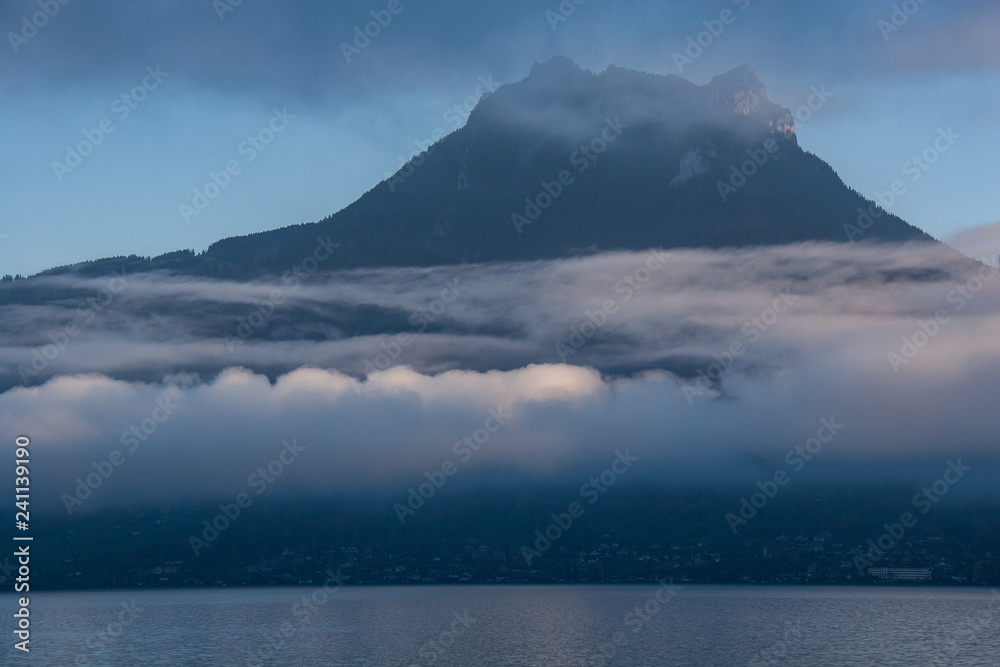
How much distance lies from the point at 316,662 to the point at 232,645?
32567 millimetres

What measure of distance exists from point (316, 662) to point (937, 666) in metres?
84.4

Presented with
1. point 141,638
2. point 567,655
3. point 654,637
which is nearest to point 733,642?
point 654,637

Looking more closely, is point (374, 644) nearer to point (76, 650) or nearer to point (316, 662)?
point (316, 662)

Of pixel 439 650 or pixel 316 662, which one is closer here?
pixel 316 662

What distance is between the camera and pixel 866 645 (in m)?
178

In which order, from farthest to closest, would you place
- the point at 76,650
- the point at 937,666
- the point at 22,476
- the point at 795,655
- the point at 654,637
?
the point at 654,637 < the point at 76,650 < the point at 795,655 < the point at 937,666 < the point at 22,476

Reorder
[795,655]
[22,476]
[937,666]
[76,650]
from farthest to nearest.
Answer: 1. [76,650]
2. [795,655]
3. [937,666]
4. [22,476]

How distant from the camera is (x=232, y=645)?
18412cm

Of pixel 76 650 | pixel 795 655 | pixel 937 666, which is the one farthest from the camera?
pixel 76 650

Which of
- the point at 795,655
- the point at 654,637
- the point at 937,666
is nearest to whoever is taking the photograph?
the point at 937,666

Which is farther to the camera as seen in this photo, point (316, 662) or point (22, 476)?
point (316, 662)

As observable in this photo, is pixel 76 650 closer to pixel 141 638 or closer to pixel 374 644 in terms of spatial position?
pixel 141 638

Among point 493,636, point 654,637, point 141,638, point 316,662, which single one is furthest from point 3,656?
point 654,637

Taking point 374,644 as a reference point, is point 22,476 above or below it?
above
